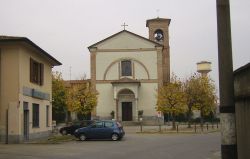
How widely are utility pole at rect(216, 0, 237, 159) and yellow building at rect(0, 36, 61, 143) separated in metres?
23.3

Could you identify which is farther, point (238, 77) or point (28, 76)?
point (28, 76)

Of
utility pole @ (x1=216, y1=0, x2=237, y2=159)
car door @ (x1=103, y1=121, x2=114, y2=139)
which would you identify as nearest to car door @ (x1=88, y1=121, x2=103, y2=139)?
car door @ (x1=103, y1=121, x2=114, y2=139)

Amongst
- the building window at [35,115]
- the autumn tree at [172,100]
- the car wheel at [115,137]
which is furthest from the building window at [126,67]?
the car wheel at [115,137]

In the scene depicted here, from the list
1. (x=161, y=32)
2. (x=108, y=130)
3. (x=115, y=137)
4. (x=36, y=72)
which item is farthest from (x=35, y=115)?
(x=161, y=32)

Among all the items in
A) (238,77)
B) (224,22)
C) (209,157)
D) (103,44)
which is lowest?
(209,157)

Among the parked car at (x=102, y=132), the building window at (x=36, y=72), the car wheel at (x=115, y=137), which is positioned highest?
the building window at (x=36, y=72)

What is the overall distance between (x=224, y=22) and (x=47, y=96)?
3213 centimetres

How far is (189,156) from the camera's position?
20312mm

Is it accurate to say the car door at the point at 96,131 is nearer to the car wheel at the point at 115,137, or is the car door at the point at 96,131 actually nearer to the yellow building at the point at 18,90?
the car wheel at the point at 115,137

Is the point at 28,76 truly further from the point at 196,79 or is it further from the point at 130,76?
the point at 130,76

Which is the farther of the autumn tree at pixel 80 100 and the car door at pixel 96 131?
the autumn tree at pixel 80 100

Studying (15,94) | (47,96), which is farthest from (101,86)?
(15,94)

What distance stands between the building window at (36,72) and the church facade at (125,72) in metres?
30.4

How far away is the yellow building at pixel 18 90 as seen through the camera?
97.0 feet
